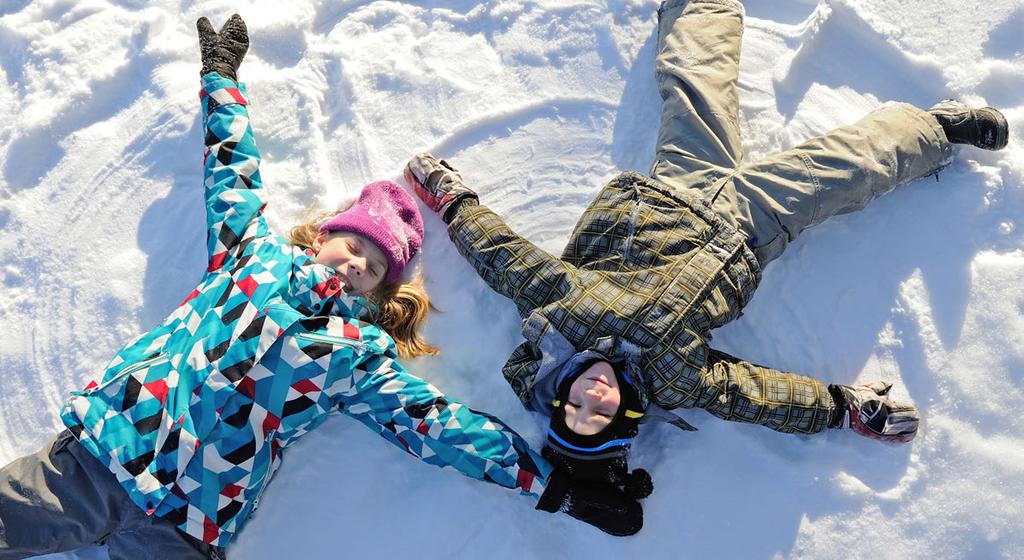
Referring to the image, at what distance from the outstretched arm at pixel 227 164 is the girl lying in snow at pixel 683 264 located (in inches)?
27.6

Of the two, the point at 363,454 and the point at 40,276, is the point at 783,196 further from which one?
the point at 40,276

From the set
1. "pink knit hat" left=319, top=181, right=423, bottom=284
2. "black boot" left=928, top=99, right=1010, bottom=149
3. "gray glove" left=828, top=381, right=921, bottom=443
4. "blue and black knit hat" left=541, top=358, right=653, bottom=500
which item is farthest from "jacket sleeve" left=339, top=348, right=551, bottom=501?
"black boot" left=928, top=99, right=1010, bottom=149

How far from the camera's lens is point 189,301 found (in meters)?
2.55

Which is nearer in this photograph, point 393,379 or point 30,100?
point 393,379

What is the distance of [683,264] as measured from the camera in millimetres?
2387

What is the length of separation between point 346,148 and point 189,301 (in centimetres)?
88

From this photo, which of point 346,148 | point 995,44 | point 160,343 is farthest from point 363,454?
point 995,44

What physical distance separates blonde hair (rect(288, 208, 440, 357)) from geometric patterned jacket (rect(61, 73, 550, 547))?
0.09 meters

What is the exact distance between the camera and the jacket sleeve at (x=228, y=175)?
2.55 m

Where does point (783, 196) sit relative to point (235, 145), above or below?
below

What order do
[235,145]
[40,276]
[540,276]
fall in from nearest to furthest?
[540,276] → [235,145] → [40,276]

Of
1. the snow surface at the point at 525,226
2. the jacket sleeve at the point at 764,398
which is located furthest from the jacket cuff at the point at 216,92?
the jacket sleeve at the point at 764,398

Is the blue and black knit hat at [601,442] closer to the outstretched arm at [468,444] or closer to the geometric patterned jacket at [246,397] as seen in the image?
the outstretched arm at [468,444]

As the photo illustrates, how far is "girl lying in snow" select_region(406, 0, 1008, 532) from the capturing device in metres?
2.32
